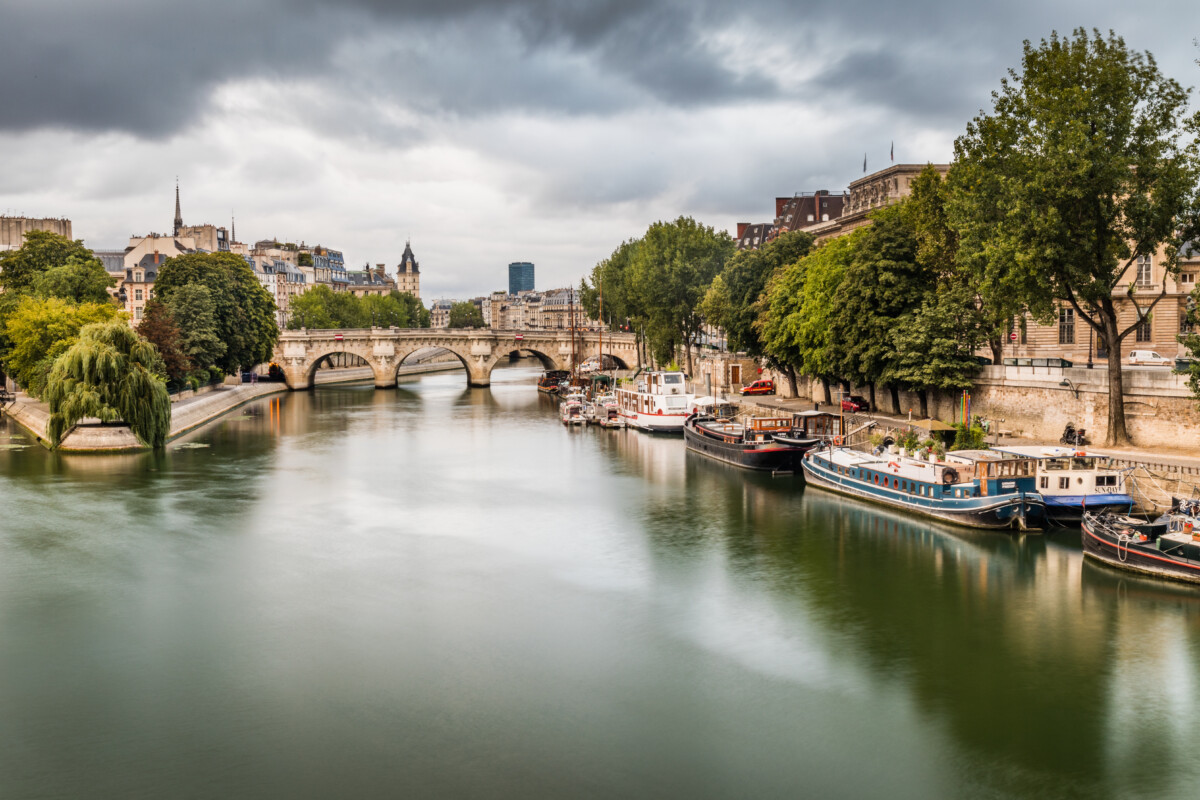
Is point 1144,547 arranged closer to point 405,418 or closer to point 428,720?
point 428,720

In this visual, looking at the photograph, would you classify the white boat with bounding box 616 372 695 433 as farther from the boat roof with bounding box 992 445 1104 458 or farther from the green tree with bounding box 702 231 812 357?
the boat roof with bounding box 992 445 1104 458

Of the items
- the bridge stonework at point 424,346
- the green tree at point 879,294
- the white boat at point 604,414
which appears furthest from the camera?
the bridge stonework at point 424,346

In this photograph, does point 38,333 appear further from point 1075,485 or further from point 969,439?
point 1075,485

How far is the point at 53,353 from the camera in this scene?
167 feet

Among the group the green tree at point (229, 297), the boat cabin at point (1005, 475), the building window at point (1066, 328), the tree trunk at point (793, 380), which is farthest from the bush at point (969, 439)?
the green tree at point (229, 297)

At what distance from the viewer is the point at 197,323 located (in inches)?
2608

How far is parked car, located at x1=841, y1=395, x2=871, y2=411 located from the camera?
43078 millimetres

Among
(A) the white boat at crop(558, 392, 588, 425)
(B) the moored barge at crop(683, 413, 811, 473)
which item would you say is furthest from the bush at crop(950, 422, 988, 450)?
(A) the white boat at crop(558, 392, 588, 425)

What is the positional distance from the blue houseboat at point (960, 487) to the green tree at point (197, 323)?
46.7 metres

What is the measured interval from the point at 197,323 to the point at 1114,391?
53473 millimetres

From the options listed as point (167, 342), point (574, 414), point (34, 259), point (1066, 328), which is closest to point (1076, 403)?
point (1066, 328)

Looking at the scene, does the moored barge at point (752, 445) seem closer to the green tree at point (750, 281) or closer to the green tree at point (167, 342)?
the green tree at point (750, 281)

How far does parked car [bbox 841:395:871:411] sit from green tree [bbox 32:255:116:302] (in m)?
48.2

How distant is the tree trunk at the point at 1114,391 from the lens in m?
30.5
